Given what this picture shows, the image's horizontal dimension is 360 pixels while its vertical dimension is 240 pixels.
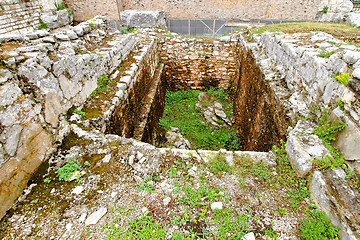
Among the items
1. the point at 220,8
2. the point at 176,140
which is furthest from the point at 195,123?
the point at 220,8

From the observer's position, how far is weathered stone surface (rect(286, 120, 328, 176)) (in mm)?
1808

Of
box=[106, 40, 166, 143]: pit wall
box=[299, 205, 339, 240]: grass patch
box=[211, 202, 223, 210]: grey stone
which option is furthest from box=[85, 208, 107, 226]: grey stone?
box=[299, 205, 339, 240]: grass patch

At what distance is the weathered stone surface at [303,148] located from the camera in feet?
5.93

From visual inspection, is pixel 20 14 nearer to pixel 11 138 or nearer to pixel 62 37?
pixel 62 37

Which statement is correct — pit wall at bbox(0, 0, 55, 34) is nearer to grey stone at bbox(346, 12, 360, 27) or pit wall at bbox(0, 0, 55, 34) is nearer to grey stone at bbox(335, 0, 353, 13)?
grey stone at bbox(346, 12, 360, 27)

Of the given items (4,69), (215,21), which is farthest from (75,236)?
(215,21)

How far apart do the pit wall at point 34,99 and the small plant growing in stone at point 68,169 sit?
231mm

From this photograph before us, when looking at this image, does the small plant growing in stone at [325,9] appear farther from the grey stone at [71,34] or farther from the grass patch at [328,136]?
the grey stone at [71,34]

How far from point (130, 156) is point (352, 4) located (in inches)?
389

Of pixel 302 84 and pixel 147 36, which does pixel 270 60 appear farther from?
pixel 147 36

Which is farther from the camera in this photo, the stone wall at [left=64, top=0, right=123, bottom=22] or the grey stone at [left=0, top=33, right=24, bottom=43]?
the stone wall at [left=64, top=0, right=123, bottom=22]

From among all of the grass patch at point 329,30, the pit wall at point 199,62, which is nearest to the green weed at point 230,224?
the grass patch at point 329,30

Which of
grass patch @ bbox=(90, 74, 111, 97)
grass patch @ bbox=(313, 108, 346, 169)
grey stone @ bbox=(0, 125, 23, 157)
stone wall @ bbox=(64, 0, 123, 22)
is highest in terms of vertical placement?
stone wall @ bbox=(64, 0, 123, 22)

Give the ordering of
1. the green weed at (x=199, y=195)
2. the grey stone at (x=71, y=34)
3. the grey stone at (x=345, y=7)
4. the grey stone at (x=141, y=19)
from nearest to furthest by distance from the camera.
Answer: the green weed at (x=199, y=195) < the grey stone at (x=71, y=34) < the grey stone at (x=141, y=19) < the grey stone at (x=345, y=7)
